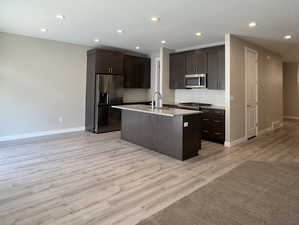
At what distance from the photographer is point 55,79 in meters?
5.76

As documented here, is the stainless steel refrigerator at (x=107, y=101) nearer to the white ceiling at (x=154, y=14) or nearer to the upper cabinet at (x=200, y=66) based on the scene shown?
the white ceiling at (x=154, y=14)

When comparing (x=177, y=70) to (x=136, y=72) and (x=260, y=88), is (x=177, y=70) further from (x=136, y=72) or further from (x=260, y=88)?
(x=260, y=88)

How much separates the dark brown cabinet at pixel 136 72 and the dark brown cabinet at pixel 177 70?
120 cm

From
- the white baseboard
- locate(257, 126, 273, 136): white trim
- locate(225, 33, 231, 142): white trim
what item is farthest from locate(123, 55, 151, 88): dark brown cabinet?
locate(257, 126, 273, 136): white trim

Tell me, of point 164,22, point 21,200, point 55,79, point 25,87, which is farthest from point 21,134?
point 164,22

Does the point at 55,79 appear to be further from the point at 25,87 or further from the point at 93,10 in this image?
the point at 93,10

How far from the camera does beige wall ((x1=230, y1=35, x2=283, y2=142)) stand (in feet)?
15.7

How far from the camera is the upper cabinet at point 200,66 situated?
17.0 feet

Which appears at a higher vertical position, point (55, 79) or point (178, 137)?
point (55, 79)

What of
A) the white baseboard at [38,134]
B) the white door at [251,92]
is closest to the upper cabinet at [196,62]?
the white door at [251,92]

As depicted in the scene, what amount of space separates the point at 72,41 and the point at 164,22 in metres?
3.11

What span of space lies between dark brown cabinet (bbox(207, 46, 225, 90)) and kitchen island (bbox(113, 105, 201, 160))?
1726 mm

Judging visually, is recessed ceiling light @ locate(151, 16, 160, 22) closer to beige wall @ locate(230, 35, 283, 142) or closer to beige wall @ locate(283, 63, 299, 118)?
beige wall @ locate(230, 35, 283, 142)

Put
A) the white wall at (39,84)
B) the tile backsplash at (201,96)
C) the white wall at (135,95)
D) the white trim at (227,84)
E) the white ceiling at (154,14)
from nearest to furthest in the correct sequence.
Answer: the white ceiling at (154,14) < the white trim at (227,84) < the white wall at (39,84) < the tile backsplash at (201,96) < the white wall at (135,95)
